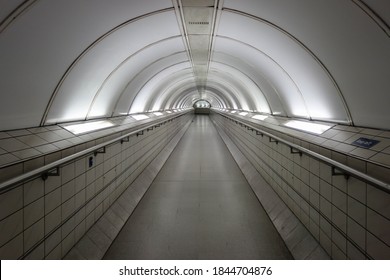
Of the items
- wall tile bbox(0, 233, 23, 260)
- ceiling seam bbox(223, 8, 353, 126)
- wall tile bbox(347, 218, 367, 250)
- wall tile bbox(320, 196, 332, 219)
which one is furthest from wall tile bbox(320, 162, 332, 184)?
wall tile bbox(0, 233, 23, 260)

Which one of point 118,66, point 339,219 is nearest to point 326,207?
point 339,219

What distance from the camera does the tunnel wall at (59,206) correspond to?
7.09 ft

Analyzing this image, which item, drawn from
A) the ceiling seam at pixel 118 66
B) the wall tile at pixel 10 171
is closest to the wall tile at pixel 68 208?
the wall tile at pixel 10 171

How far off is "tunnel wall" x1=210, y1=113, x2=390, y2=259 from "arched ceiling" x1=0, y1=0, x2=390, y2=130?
2.76 feet

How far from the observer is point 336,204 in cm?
278

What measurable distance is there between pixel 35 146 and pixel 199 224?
2448mm

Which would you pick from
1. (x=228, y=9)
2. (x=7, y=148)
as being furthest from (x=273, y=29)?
(x=7, y=148)

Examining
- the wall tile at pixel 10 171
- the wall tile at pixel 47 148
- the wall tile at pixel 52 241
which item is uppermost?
the wall tile at pixel 47 148

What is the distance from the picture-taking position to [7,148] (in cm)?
249

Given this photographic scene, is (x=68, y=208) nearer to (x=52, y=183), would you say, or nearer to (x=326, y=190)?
(x=52, y=183)

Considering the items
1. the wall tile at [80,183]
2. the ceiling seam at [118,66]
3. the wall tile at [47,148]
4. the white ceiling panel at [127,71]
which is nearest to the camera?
the wall tile at [47,148]

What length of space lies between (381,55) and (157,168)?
18.9 feet

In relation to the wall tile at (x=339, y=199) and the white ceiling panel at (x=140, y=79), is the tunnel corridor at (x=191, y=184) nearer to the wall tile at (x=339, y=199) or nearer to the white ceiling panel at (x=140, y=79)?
the wall tile at (x=339, y=199)

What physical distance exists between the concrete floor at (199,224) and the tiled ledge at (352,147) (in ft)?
4.48
